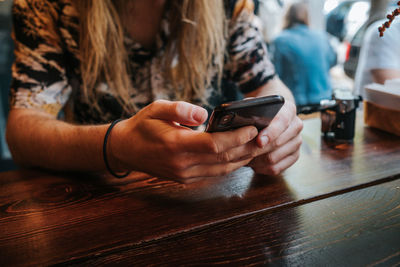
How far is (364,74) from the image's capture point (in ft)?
5.32

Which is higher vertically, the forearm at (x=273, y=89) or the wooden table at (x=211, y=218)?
the forearm at (x=273, y=89)

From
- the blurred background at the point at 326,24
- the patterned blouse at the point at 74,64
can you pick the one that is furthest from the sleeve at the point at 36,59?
the blurred background at the point at 326,24

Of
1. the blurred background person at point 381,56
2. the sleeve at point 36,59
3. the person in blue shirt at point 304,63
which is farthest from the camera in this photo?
the person in blue shirt at point 304,63

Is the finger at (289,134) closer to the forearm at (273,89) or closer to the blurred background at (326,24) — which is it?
the forearm at (273,89)

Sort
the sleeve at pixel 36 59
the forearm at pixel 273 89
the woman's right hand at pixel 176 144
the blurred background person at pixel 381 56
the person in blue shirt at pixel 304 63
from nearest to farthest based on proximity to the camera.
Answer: the woman's right hand at pixel 176 144
the sleeve at pixel 36 59
the forearm at pixel 273 89
the blurred background person at pixel 381 56
the person in blue shirt at pixel 304 63

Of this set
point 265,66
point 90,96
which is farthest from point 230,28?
point 90,96

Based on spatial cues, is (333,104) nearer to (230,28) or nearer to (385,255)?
(230,28)

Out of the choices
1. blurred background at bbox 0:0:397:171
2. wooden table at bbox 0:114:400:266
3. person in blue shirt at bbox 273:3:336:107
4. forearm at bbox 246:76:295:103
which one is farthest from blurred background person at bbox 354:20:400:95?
person in blue shirt at bbox 273:3:336:107

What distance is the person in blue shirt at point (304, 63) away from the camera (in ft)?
10.5

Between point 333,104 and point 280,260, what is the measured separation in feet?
2.27

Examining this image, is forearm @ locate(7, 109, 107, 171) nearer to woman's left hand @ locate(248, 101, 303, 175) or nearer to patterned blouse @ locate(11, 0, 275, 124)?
patterned blouse @ locate(11, 0, 275, 124)

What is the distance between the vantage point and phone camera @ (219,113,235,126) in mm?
550

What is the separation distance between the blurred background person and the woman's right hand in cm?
120

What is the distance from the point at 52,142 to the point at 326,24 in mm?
6539
